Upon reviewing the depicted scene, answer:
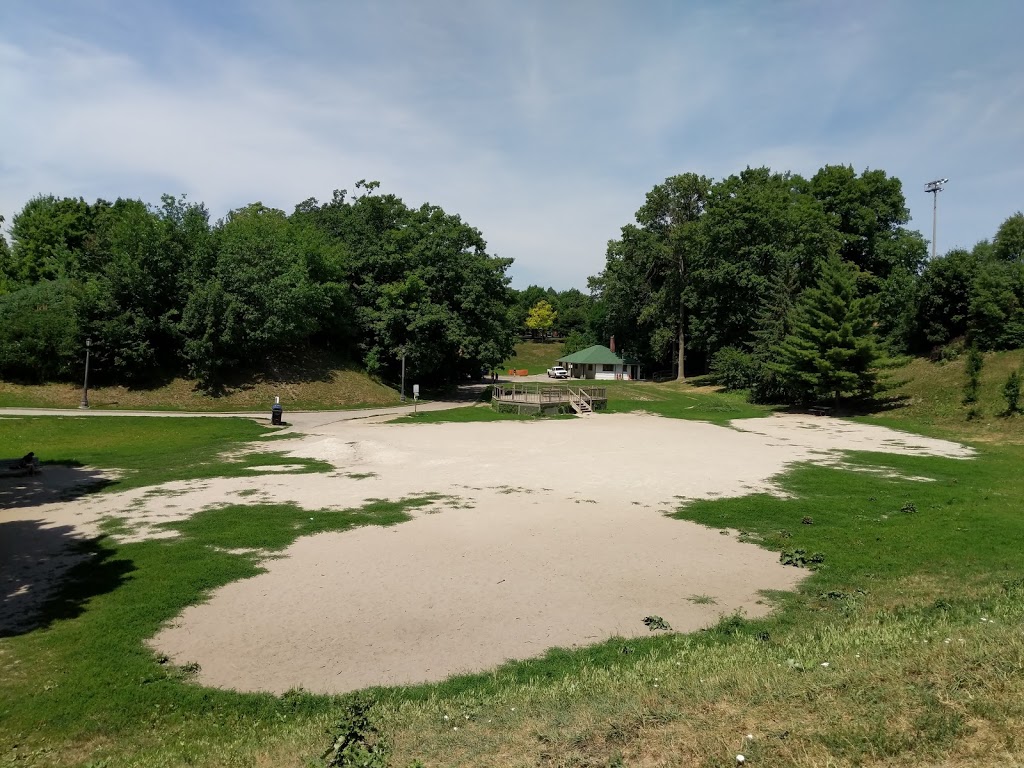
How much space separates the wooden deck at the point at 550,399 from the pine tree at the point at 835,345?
12.1 meters

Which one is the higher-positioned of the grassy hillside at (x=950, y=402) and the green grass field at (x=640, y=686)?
the grassy hillside at (x=950, y=402)

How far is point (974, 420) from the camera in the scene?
33.5 metres

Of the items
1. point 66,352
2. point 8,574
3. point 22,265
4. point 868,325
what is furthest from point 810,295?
point 22,265

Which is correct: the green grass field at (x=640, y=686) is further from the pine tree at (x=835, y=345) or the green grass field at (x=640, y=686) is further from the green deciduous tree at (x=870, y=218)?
the green deciduous tree at (x=870, y=218)

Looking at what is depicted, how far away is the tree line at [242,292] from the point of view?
3691 cm

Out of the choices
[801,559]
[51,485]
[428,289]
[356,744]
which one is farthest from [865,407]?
[356,744]

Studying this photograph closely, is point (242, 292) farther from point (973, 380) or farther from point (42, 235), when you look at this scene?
point (973, 380)

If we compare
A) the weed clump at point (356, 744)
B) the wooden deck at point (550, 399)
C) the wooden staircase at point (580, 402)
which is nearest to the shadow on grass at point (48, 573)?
the weed clump at point (356, 744)

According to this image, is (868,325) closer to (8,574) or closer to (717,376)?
(717,376)

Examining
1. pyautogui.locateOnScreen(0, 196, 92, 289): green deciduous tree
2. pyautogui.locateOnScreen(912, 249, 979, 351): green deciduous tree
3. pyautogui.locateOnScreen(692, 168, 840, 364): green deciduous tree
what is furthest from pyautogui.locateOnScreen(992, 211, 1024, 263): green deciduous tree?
pyautogui.locateOnScreen(0, 196, 92, 289): green deciduous tree

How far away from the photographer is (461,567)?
35.1 ft

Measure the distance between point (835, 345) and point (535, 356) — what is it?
235 ft

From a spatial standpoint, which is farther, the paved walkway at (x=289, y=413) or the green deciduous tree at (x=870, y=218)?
the green deciduous tree at (x=870, y=218)

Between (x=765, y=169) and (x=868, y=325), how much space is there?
1242 inches
